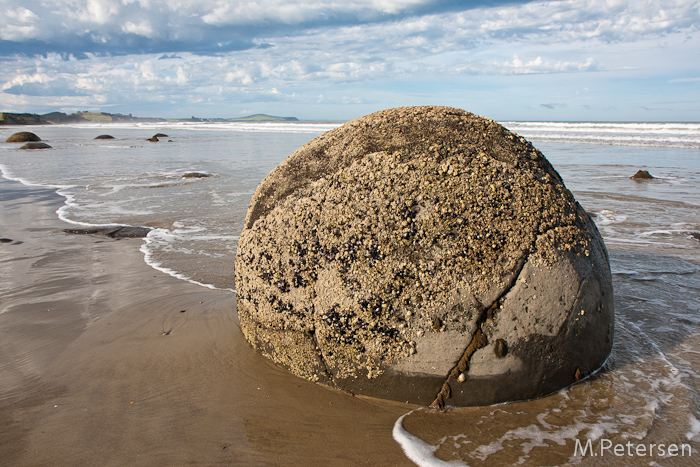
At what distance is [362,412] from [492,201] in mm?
1418

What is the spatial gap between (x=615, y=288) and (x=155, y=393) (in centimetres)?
402

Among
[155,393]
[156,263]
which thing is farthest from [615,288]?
[156,263]

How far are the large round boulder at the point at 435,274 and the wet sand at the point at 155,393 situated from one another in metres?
0.28

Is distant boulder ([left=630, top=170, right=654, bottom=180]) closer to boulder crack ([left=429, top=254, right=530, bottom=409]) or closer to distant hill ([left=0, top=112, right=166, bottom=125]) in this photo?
boulder crack ([left=429, top=254, right=530, bottom=409])

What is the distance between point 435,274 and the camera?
2.58m

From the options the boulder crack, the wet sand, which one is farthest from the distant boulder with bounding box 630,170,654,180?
the wet sand

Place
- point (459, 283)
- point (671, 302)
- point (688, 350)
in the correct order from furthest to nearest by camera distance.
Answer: point (671, 302)
point (688, 350)
point (459, 283)

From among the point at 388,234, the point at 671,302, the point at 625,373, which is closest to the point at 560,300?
the point at 625,373

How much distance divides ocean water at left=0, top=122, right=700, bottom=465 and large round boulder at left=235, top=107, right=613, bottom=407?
0.62 feet

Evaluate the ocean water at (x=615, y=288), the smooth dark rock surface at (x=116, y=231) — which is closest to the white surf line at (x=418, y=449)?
the ocean water at (x=615, y=288)

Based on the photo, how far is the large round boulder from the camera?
259 cm

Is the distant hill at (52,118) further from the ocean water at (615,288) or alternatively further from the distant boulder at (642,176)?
the distant boulder at (642,176)

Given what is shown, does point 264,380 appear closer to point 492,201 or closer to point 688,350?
point 492,201

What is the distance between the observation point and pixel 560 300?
2.65 m
